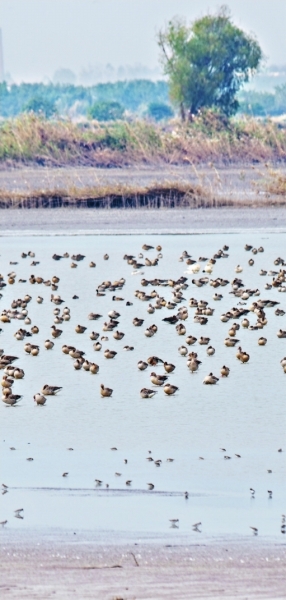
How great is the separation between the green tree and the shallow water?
44640mm

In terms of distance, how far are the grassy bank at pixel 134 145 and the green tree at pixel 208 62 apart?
39.8 feet

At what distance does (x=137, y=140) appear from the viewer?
45281mm

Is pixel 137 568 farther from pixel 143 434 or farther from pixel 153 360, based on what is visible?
pixel 153 360

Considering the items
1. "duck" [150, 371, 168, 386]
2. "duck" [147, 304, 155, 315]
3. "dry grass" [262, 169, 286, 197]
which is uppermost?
"duck" [150, 371, 168, 386]

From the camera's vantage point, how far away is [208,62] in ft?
202

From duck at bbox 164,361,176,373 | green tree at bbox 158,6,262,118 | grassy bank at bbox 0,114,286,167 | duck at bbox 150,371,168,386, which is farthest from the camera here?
green tree at bbox 158,6,262,118

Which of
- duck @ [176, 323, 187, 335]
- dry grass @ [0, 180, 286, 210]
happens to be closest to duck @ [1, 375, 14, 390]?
duck @ [176, 323, 187, 335]

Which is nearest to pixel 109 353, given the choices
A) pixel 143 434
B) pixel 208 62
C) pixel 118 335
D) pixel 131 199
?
pixel 118 335

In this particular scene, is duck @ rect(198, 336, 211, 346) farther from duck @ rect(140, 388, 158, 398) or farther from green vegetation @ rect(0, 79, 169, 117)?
green vegetation @ rect(0, 79, 169, 117)

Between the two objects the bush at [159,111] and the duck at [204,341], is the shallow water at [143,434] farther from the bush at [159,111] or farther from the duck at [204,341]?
the bush at [159,111]

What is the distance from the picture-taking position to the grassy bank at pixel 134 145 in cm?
4319

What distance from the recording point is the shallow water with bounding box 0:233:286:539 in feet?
23.7

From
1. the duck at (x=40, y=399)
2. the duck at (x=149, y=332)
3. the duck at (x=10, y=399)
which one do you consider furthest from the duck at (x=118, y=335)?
the duck at (x=10, y=399)

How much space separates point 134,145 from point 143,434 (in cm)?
3702
